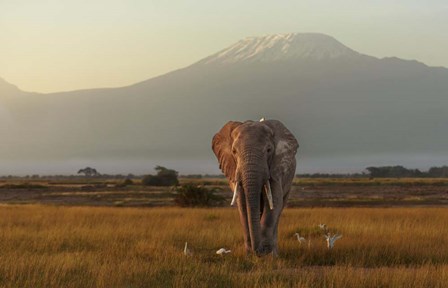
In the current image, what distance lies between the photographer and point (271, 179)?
38.7 ft

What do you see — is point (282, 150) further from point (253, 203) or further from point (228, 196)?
point (228, 196)

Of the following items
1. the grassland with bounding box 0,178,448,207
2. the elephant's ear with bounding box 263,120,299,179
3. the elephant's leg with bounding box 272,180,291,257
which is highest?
the elephant's ear with bounding box 263,120,299,179

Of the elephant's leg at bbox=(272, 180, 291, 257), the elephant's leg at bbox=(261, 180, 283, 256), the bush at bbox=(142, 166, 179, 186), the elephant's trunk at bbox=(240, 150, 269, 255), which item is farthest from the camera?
the bush at bbox=(142, 166, 179, 186)

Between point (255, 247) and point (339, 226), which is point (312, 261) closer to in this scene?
point (255, 247)

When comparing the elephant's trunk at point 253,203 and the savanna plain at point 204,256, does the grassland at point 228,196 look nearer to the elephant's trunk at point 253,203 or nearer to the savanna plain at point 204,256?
the savanna plain at point 204,256

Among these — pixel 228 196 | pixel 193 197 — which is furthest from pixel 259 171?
pixel 228 196

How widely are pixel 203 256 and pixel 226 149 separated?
2.19 meters

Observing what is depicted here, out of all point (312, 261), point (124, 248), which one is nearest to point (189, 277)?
point (312, 261)

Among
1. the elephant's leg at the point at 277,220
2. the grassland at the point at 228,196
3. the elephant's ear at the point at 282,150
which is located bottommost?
the grassland at the point at 228,196

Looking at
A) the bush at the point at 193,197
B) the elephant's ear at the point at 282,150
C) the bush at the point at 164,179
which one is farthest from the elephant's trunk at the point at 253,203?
the bush at the point at 164,179

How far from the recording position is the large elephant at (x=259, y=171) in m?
11.3

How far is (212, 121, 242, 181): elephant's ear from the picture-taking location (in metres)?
12.4

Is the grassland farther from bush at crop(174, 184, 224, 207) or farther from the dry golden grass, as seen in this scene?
bush at crop(174, 184, 224, 207)

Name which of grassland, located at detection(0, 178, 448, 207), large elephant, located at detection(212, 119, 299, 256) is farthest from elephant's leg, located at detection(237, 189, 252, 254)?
grassland, located at detection(0, 178, 448, 207)
